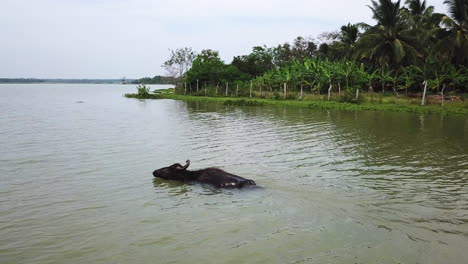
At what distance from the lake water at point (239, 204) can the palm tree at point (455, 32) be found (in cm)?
1822

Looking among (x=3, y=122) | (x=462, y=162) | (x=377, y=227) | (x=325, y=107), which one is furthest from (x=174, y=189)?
(x=325, y=107)

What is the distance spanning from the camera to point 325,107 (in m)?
33.9

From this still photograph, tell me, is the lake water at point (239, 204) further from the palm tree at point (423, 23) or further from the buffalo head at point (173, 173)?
the palm tree at point (423, 23)

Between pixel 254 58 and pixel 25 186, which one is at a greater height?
pixel 254 58

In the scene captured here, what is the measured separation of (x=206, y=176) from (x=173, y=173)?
95 centimetres

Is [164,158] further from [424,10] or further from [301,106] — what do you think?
[424,10]

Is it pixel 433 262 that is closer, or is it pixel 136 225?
pixel 433 262

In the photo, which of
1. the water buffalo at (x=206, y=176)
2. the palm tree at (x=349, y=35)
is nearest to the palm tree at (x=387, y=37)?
the palm tree at (x=349, y=35)

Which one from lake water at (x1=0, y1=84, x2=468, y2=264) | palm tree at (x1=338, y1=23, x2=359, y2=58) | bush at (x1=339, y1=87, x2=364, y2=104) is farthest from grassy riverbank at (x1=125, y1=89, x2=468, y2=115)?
lake water at (x1=0, y1=84, x2=468, y2=264)

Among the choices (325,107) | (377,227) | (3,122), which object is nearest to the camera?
(377,227)

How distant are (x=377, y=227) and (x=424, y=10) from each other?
43.5 meters

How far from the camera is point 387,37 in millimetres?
37062

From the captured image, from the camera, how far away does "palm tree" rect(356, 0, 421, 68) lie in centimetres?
3644

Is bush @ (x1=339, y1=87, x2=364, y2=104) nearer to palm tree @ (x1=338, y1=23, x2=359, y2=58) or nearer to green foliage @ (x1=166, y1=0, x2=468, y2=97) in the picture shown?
green foliage @ (x1=166, y1=0, x2=468, y2=97)
